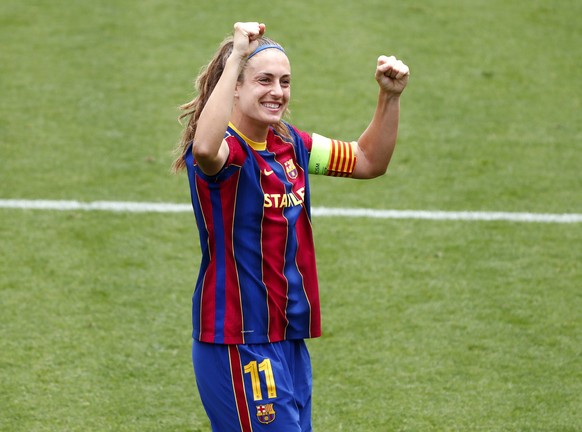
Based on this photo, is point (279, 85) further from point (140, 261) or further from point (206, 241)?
point (140, 261)

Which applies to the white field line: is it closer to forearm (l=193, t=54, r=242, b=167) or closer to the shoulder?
the shoulder

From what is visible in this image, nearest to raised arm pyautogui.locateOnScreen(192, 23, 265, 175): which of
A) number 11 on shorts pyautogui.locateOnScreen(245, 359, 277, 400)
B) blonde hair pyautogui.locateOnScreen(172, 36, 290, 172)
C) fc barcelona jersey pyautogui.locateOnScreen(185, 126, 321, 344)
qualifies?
fc barcelona jersey pyautogui.locateOnScreen(185, 126, 321, 344)

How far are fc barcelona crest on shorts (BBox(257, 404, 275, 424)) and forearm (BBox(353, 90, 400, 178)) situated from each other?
3.59 ft

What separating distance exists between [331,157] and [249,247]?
26.4 inches

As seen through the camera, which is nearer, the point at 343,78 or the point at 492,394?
the point at 492,394

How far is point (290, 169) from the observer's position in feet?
14.0

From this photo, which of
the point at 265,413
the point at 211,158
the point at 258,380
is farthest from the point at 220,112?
the point at 265,413

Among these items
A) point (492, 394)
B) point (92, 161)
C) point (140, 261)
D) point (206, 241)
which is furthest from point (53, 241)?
point (206, 241)

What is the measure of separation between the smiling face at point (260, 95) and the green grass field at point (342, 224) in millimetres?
2233

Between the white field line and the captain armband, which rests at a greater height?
the captain armband

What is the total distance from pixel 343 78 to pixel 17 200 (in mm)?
3598

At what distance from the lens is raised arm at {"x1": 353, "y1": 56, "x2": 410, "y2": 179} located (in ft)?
14.2

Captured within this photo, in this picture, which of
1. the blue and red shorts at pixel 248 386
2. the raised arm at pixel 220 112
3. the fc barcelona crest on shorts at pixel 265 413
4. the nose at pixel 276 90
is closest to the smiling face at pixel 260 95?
the nose at pixel 276 90

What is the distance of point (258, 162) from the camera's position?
412 cm
